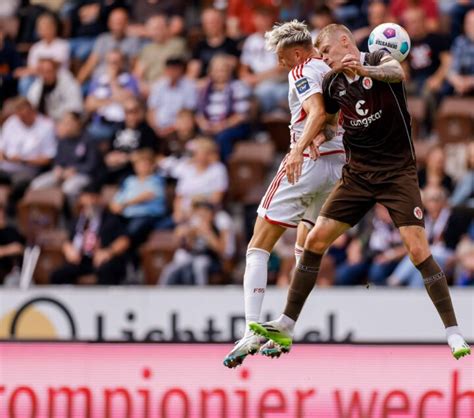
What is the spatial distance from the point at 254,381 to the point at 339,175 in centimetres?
160

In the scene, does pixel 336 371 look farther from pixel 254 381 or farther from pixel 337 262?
pixel 337 262

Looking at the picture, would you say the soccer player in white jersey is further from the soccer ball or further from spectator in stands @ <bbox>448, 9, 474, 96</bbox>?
spectator in stands @ <bbox>448, 9, 474, 96</bbox>

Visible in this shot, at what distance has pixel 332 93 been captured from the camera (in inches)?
356

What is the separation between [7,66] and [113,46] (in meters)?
1.45

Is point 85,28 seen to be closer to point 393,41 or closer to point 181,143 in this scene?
point 181,143

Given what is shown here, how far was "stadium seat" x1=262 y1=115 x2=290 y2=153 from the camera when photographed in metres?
15.5

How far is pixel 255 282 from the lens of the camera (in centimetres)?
945

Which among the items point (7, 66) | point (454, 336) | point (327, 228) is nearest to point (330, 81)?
point (327, 228)

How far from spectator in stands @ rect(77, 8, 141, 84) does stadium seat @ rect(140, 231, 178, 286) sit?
3.03 meters

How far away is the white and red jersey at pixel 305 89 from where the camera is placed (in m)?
9.11

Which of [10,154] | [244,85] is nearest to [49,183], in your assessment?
[10,154]

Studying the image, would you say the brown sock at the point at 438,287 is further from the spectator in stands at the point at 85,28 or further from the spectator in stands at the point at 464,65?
the spectator in stands at the point at 85,28

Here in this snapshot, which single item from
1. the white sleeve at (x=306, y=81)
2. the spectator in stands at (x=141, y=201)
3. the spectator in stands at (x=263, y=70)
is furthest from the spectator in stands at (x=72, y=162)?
the white sleeve at (x=306, y=81)

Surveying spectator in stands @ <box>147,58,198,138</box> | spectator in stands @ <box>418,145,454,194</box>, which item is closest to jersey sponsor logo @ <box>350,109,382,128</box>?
spectator in stands @ <box>418,145,454,194</box>
